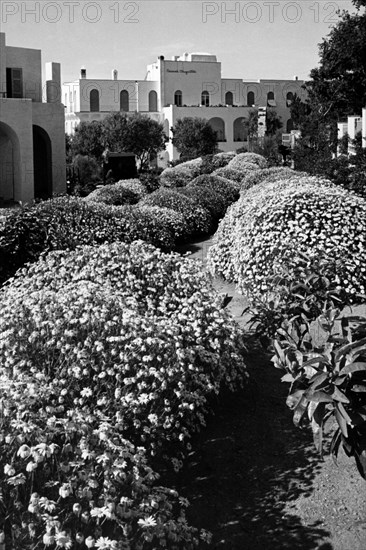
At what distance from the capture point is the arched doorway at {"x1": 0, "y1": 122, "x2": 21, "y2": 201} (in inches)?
1096

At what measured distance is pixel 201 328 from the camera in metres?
5.93

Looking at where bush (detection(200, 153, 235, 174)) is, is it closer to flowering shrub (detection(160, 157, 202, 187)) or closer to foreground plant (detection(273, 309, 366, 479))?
flowering shrub (detection(160, 157, 202, 187))

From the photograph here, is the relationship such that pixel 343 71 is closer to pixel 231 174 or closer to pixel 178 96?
pixel 231 174

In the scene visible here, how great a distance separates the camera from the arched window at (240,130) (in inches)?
2596

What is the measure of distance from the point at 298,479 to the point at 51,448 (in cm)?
205

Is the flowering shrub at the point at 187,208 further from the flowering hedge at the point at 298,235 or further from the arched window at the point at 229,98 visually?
the arched window at the point at 229,98

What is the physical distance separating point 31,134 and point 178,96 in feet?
139

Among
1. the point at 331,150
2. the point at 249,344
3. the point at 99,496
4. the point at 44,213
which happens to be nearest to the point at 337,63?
the point at 331,150

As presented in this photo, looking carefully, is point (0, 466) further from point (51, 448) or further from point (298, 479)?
point (298, 479)

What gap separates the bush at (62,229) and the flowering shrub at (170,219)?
27.7 inches

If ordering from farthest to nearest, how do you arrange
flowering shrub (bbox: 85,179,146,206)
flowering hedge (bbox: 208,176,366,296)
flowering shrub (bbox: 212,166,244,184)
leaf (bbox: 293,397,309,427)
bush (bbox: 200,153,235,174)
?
bush (bbox: 200,153,235,174) → flowering shrub (bbox: 212,166,244,184) → flowering shrub (bbox: 85,179,146,206) → flowering hedge (bbox: 208,176,366,296) → leaf (bbox: 293,397,309,427)

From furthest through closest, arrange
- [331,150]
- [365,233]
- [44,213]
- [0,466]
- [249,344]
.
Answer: [331,150] < [44,213] < [365,233] < [249,344] < [0,466]

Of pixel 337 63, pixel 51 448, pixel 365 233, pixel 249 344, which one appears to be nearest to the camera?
pixel 51 448

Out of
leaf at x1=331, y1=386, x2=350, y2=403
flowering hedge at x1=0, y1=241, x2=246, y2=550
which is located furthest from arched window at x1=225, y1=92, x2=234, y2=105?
leaf at x1=331, y1=386, x2=350, y2=403
